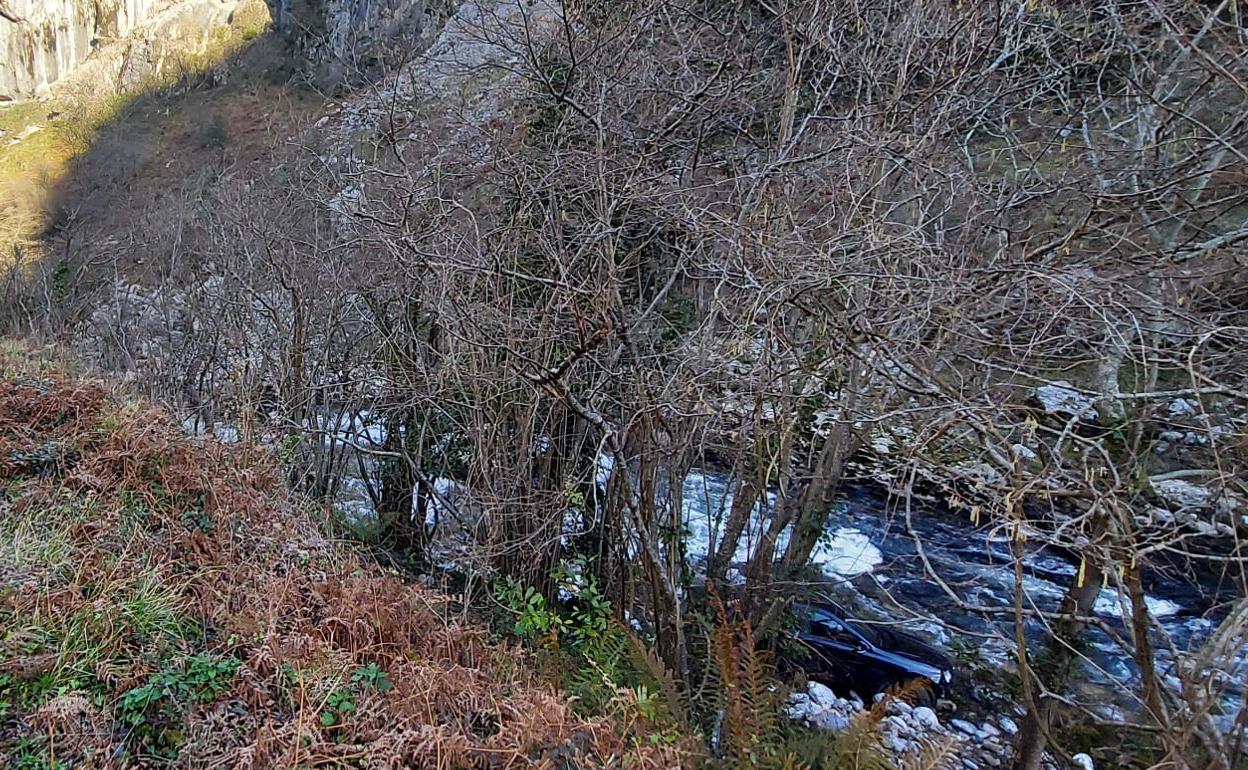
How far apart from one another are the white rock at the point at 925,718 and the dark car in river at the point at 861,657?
0.12 meters

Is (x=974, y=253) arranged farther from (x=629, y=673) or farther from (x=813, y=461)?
(x=629, y=673)

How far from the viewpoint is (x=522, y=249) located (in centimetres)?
546

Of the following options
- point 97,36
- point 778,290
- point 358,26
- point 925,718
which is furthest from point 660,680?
point 97,36

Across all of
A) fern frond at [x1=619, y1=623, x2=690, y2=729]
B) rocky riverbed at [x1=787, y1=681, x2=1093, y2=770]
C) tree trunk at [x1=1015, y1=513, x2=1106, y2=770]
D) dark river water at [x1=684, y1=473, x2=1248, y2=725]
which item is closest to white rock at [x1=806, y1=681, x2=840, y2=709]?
rocky riverbed at [x1=787, y1=681, x2=1093, y2=770]

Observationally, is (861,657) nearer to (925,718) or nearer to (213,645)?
(925,718)

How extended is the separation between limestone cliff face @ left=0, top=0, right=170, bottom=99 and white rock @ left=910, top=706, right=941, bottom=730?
1947 inches

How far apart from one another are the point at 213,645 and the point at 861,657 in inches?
210

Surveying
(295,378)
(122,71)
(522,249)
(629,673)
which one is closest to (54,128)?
(122,71)

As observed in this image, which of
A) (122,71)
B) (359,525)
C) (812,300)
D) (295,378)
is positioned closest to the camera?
(812,300)

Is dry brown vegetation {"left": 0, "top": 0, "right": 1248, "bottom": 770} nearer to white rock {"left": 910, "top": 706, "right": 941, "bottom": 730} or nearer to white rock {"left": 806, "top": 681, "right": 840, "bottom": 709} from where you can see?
white rock {"left": 910, "top": 706, "right": 941, "bottom": 730}

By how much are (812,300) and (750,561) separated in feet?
9.20

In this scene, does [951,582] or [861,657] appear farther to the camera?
[951,582]

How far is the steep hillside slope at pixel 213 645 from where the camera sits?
2885 millimetres

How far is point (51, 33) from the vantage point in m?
38.2
